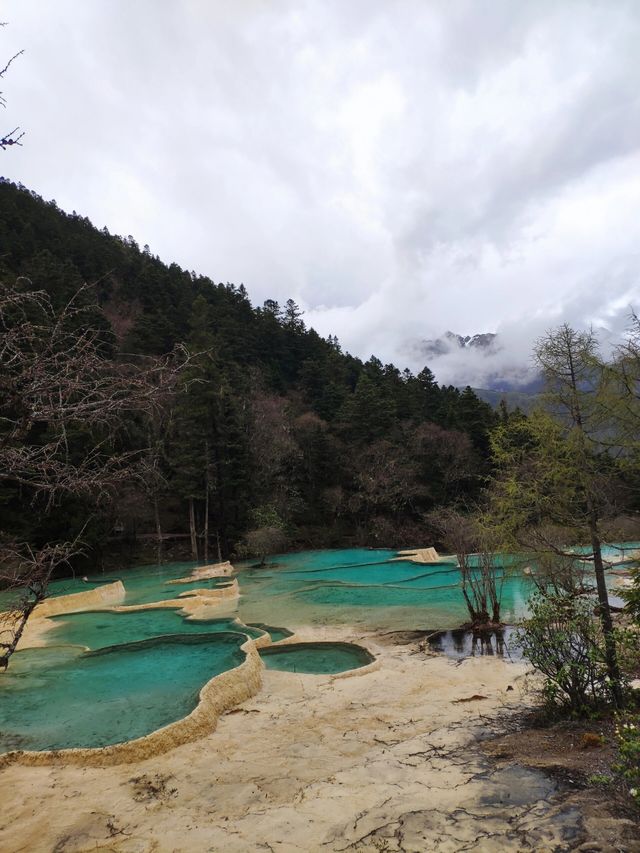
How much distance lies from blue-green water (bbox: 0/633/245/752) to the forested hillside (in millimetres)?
9875

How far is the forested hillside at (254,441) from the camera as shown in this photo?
26719 millimetres

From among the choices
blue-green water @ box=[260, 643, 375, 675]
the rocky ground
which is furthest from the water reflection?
the rocky ground

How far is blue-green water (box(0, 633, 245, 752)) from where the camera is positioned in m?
7.22

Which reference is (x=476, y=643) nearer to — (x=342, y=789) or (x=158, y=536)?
(x=342, y=789)

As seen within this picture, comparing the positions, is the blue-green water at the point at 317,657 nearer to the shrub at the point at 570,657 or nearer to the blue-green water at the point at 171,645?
the blue-green water at the point at 171,645

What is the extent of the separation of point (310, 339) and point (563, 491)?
46007 millimetres

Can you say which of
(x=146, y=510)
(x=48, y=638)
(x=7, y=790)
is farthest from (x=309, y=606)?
(x=146, y=510)

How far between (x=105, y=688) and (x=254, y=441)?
→ 22.8m

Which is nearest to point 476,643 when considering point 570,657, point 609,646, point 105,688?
point 570,657

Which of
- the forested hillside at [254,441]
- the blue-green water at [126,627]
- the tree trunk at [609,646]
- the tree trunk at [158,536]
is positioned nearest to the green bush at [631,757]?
the tree trunk at [609,646]

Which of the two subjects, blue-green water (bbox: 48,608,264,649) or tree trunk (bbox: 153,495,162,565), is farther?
tree trunk (bbox: 153,495,162,565)

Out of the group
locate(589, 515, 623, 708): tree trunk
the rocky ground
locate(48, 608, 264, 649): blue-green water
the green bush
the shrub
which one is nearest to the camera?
the green bush

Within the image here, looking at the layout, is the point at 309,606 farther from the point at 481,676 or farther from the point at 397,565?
the point at 397,565

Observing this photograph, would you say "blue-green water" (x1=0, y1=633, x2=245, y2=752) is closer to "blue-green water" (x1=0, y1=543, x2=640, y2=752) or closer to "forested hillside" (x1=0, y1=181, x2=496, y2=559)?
"blue-green water" (x1=0, y1=543, x2=640, y2=752)
